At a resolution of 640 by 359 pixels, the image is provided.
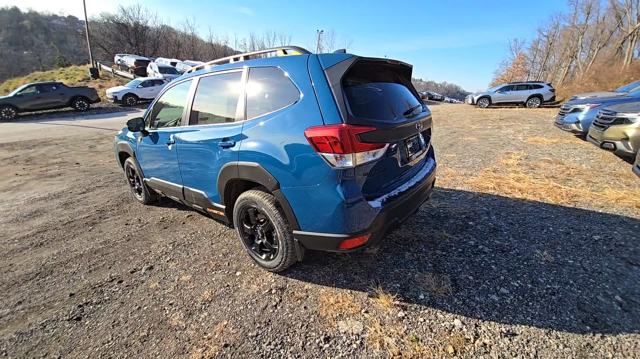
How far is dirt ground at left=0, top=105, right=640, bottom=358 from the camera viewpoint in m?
2.23

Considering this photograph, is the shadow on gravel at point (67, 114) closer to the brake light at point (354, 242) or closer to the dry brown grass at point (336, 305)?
the dry brown grass at point (336, 305)

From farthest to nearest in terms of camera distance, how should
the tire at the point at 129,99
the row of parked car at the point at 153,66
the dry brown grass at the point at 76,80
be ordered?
the dry brown grass at the point at 76,80
the row of parked car at the point at 153,66
the tire at the point at 129,99

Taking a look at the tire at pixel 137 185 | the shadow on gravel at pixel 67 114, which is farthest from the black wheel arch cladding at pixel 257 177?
the shadow on gravel at pixel 67 114

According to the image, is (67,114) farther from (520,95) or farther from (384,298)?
(520,95)

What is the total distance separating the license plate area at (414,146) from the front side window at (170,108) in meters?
2.42

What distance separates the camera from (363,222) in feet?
7.70

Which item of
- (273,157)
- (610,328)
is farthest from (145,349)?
(610,328)

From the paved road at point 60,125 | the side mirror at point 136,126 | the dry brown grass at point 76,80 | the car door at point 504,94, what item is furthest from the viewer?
the dry brown grass at point 76,80

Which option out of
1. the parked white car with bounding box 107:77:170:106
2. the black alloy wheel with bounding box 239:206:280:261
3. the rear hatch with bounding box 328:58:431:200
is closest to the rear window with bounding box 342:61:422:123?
the rear hatch with bounding box 328:58:431:200

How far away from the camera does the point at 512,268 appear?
9.53 feet

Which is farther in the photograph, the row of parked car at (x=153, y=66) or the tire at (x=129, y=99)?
the row of parked car at (x=153, y=66)

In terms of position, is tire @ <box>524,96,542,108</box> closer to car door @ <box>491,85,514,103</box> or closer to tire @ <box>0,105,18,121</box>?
car door @ <box>491,85,514,103</box>

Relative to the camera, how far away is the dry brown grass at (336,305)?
97.3 inches

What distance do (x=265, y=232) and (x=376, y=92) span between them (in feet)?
5.13
